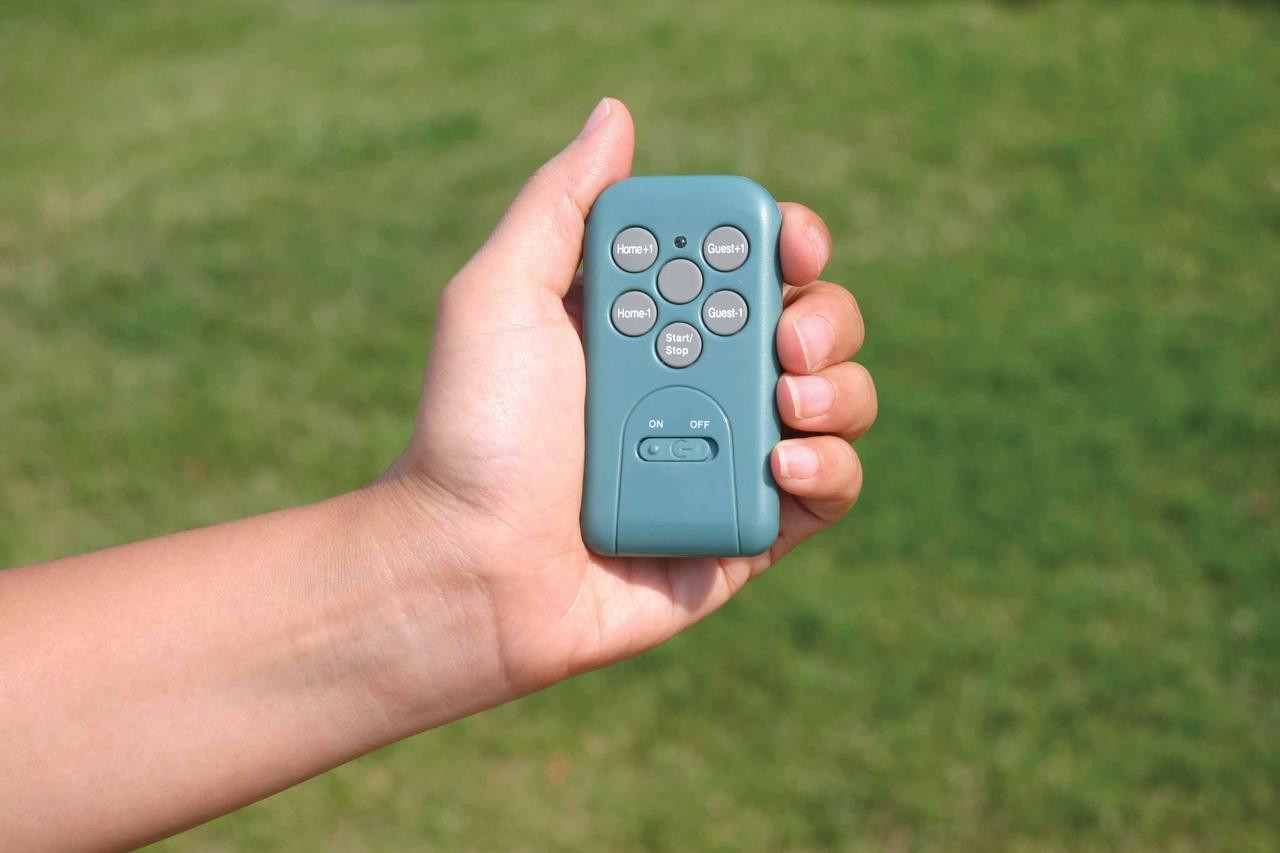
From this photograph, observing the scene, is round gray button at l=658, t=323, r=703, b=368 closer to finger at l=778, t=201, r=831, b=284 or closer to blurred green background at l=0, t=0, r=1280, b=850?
finger at l=778, t=201, r=831, b=284

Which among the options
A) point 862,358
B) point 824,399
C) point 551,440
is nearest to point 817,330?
point 824,399

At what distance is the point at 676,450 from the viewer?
1.94 m

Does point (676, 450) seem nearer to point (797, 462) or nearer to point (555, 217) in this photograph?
point (797, 462)

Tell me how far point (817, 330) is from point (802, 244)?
14 cm

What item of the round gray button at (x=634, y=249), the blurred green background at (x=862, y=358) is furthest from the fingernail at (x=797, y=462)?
the blurred green background at (x=862, y=358)

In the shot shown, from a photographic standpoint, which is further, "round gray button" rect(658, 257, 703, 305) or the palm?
"round gray button" rect(658, 257, 703, 305)

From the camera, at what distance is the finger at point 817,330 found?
76.7 inches

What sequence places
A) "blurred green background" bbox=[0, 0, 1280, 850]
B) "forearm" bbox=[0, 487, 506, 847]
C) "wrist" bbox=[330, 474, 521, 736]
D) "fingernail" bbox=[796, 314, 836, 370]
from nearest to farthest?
"forearm" bbox=[0, 487, 506, 847] < "wrist" bbox=[330, 474, 521, 736] < "fingernail" bbox=[796, 314, 836, 370] < "blurred green background" bbox=[0, 0, 1280, 850]

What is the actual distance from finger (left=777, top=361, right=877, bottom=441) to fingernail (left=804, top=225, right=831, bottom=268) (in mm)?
181

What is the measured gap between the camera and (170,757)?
1712 mm

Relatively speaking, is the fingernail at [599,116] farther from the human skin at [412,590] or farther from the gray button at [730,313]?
the gray button at [730,313]

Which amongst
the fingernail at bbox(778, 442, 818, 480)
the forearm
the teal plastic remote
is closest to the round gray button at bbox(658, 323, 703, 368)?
the teal plastic remote

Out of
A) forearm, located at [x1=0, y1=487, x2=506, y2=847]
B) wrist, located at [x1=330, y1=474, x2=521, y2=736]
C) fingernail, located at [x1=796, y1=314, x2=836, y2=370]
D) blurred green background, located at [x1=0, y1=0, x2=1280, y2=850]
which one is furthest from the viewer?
blurred green background, located at [x1=0, y1=0, x2=1280, y2=850]

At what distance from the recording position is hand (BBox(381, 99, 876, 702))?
189 cm
